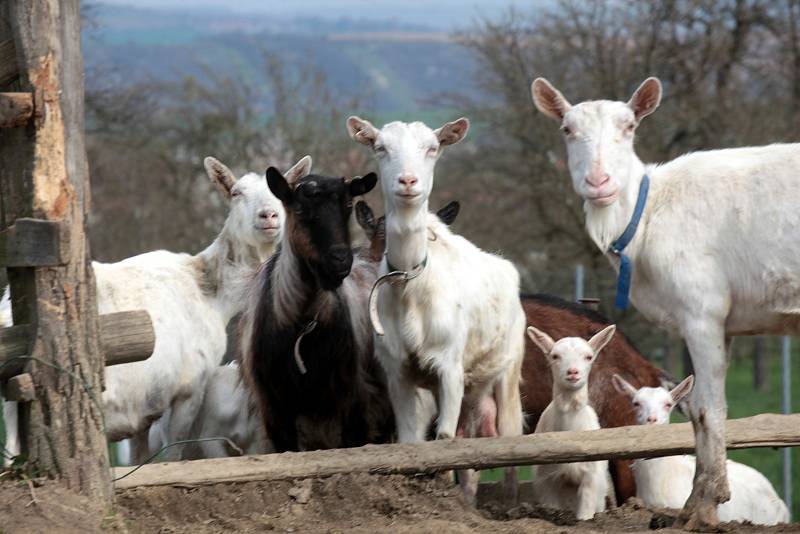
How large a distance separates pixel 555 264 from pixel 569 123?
11.9 metres

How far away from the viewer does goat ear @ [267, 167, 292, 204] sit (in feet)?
25.1

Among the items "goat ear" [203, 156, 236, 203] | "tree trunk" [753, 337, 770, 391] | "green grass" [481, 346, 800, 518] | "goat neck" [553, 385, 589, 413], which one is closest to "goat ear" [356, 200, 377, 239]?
"goat ear" [203, 156, 236, 203]

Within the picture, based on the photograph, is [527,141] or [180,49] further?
[180,49]

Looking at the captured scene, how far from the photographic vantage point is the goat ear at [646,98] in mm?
6961

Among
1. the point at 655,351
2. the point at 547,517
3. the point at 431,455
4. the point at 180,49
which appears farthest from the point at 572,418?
the point at 180,49

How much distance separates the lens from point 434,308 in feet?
24.8

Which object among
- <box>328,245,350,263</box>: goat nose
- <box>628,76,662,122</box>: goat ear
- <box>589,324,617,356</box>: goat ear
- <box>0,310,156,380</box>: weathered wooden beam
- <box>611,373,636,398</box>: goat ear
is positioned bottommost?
<box>611,373,636,398</box>: goat ear

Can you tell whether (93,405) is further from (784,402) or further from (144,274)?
(784,402)

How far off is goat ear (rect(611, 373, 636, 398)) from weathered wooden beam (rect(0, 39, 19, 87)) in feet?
14.3

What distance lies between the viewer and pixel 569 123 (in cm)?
688

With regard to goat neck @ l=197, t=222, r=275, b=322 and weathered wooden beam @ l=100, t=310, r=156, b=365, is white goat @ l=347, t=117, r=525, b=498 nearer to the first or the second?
goat neck @ l=197, t=222, r=275, b=322

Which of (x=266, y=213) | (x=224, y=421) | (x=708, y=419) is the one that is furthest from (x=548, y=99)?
(x=224, y=421)

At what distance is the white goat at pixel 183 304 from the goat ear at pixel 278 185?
94 centimetres

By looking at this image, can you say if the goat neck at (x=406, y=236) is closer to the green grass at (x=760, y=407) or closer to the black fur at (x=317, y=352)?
the black fur at (x=317, y=352)
